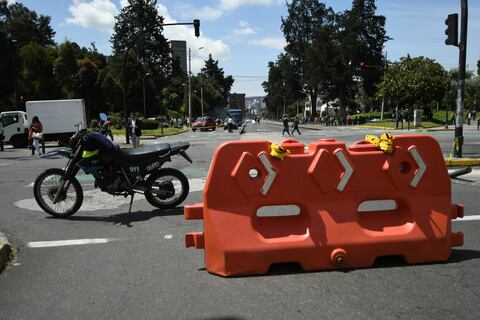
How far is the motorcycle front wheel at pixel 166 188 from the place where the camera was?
7570 millimetres

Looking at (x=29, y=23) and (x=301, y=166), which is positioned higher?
(x=29, y=23)

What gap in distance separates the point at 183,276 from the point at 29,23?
8833 centimetres

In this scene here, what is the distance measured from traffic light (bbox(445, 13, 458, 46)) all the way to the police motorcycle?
914 cm

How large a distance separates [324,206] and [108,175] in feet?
12.5

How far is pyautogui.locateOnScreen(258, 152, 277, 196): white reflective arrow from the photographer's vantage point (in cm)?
466

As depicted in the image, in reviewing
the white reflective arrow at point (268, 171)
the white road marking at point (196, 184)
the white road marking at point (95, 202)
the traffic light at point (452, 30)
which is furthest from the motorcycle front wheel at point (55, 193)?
the traffic light at point (452, 30)

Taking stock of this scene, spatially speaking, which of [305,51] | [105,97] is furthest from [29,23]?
[305,51]

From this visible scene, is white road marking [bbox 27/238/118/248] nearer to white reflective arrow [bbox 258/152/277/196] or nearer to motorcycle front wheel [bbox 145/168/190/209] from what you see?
motorcycle front wheel [bbox 145/168/190/209]

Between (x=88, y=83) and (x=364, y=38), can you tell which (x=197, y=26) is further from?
(x=364, y=38)

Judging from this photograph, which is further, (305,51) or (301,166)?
(305,51)

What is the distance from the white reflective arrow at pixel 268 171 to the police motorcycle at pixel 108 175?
10.2 ft

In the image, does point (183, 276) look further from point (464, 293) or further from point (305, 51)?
point (305, 51)

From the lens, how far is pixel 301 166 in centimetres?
474

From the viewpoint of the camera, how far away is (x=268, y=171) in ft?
15.3
